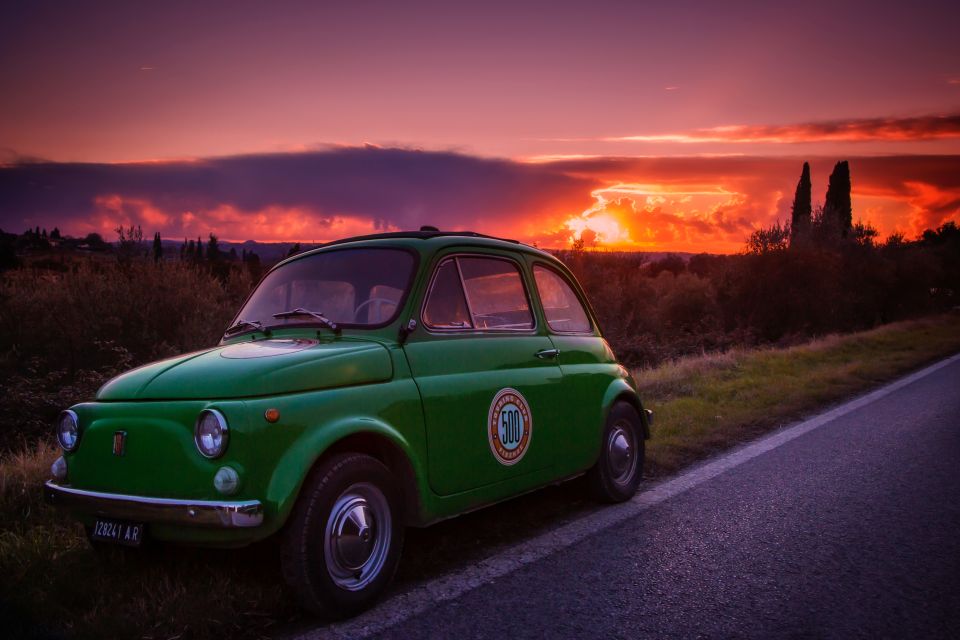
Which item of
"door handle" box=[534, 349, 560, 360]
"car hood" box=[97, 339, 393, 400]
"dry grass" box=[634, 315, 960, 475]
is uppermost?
"car hood" box=[97, 339, 393, 400]

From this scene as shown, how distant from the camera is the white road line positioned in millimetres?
3406

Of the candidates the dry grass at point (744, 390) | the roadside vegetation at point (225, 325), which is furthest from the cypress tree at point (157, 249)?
the dry grass at point (744, 390)

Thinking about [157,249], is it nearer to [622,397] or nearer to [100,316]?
[100,316]

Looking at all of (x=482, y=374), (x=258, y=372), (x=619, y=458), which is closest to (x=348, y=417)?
→ (x=258, y=372)

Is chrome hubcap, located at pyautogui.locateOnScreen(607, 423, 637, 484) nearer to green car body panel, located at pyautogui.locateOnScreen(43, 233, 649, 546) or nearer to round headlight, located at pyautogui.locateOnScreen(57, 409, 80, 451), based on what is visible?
green car body panel, located at pyautogui.locateOnScreen(43, 233, 649, 546)

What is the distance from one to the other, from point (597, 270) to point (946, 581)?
28.9 m

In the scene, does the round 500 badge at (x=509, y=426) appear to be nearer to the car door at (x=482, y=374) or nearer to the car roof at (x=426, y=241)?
the car door at (x=482, y=374)

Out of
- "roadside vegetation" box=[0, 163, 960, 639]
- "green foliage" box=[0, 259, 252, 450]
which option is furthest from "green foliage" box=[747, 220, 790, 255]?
"green foliage" box=[0, 259, 252, 450]

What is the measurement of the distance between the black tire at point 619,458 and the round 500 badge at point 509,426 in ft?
3.34

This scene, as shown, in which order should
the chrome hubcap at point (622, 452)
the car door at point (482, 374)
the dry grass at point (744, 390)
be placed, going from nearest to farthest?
the car door at point (482, 374) < the chrome hubcap at point (622, 452) < the dry grass at point (744, 390)

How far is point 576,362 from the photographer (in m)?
5.37

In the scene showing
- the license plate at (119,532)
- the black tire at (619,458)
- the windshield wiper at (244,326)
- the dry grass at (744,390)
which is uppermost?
the windshield wiper at (244,326)

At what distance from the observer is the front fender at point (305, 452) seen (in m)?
3.21

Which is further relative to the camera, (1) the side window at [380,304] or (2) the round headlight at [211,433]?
(1) the side window at [380,304]
